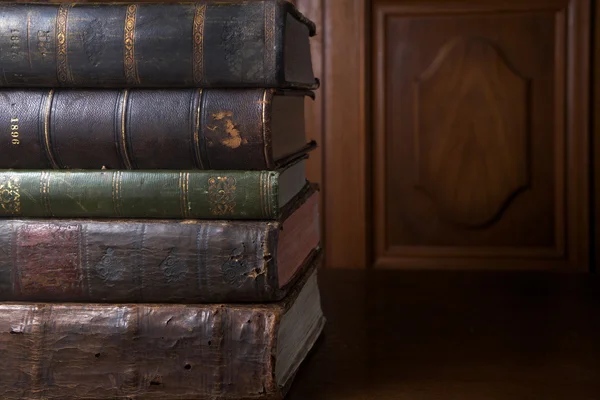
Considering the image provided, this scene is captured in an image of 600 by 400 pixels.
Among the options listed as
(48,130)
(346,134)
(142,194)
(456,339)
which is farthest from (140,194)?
(346,134)

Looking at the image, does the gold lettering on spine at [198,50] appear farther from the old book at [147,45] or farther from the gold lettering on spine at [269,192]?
the gold lettering on spine at [269,192]

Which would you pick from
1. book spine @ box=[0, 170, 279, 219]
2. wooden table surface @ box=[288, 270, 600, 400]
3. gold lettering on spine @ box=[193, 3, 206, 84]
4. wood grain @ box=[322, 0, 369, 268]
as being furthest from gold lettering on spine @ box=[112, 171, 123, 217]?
wood grain @ box=[322, 0, 369, 268]

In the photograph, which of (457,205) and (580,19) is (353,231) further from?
(580,19)

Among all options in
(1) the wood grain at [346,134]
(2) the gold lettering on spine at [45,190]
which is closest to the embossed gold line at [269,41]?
(2) the gold lettering on spine at [45,190]

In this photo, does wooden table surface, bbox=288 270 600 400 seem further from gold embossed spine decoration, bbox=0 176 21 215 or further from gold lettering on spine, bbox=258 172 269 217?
gold embossed spine decoration, bbox=0 176 21 215

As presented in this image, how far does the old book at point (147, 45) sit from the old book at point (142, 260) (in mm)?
133

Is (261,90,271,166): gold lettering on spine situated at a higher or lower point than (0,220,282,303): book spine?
higher

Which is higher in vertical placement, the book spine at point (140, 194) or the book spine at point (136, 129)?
the book spine at point (136, 129)

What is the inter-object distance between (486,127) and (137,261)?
104 centimetres

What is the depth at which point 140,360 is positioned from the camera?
77 cm

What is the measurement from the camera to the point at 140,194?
2.53 ft

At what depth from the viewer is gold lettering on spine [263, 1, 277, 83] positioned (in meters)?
0.74

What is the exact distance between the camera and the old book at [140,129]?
2.46 feet

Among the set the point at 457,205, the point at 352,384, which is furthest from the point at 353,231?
the point at 352,384
